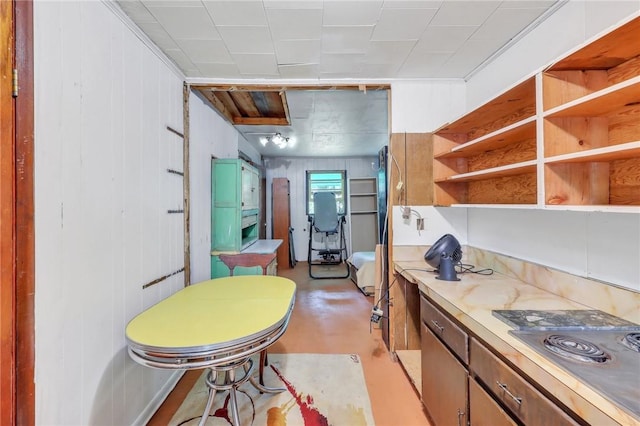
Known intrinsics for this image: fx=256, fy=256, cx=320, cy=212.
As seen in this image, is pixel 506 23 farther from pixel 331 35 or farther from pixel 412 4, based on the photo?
pixel 331 35

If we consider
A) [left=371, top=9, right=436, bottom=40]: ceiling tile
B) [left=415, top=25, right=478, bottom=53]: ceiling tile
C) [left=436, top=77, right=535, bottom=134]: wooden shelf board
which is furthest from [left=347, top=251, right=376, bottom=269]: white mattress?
[left=371, top=9, right=436, bottom=40]: ceiling tile

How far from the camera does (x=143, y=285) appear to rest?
5.46 ft

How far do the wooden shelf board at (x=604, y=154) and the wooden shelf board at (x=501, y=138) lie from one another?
0.79 ft

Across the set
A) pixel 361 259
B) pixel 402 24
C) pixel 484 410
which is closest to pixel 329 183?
pixel 361 259

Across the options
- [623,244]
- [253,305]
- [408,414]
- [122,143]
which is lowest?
[408,414]

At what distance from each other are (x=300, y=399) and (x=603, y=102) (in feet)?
7.63

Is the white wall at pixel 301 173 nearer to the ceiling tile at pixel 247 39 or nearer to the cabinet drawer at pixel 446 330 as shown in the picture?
the ceiling tile at pixel 247 39

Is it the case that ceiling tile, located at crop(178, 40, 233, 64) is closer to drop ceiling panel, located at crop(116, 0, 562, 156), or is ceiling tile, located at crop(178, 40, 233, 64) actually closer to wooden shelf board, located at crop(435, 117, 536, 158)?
drop ceiling panel, located at crop(116, 0, 562, 156)

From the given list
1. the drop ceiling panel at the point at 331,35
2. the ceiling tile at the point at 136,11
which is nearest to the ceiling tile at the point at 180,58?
the drop ceiling panel at the point at 331,35

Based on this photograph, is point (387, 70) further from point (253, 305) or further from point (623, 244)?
point (253, 305)

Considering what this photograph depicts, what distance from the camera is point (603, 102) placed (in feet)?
3.34

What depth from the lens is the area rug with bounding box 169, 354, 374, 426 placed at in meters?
1.65

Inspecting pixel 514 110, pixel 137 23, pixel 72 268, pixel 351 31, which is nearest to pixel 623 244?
pixel 514 110

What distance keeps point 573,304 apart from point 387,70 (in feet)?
6.63
